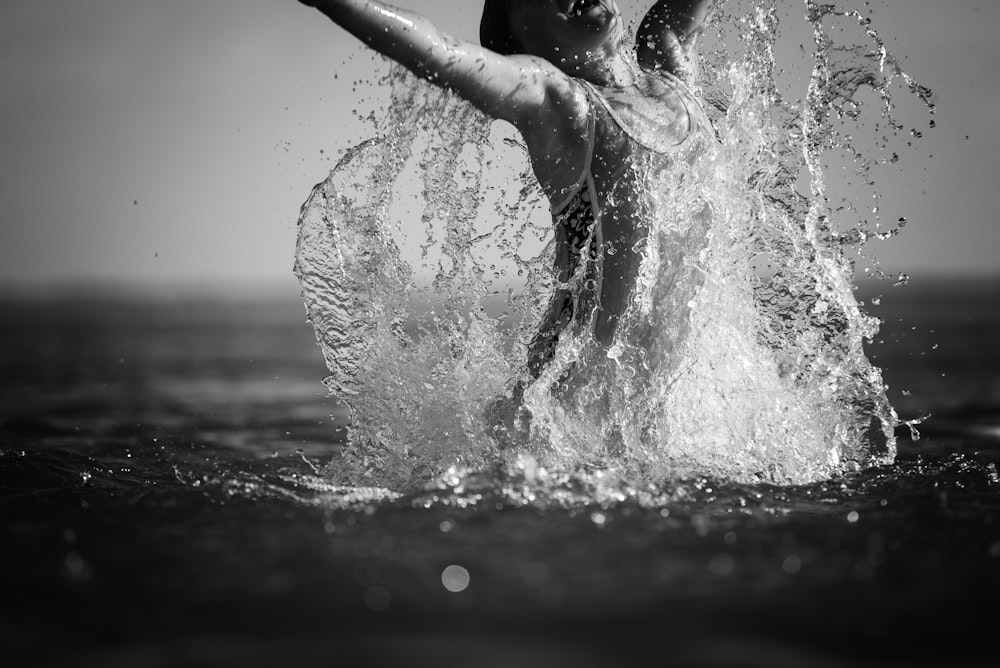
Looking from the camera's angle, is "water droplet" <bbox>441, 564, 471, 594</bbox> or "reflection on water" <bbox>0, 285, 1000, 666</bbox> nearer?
"reflection on water" <bbox>0, 285, 1000, 666</bbox>

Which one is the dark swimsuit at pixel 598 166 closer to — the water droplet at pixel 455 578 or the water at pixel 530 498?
the water at pixel 530 498

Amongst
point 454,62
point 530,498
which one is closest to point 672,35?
point 454,62

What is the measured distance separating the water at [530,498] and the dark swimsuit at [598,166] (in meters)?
0.17

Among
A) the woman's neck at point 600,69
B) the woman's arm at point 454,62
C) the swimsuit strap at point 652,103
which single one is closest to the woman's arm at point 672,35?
the swimsuit strap at point 652,103

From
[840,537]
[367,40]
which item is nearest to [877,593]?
[840,537]

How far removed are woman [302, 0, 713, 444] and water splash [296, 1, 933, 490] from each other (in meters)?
0.08

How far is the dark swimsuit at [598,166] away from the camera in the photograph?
3.22 m

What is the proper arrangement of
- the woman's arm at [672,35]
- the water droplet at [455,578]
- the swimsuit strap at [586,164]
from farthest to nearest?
1. the woman's arm at [672,35]
2. the swimsuit strap at [586,164]
3. the water droplet at [455,578]

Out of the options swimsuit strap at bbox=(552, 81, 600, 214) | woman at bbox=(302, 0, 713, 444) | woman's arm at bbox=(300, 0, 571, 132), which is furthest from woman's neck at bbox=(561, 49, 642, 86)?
woman's arm at bbox=(300, 0, 571, 132)

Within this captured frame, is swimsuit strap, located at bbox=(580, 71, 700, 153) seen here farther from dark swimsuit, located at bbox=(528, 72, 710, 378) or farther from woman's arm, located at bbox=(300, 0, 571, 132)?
woman's arm, located at bbox=(300, 0, 571, 132)

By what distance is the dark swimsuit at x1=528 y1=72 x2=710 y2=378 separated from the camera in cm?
322

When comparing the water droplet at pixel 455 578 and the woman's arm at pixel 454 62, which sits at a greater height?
the woman's arm at pixel 454 62

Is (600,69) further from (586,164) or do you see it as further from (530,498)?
(530,498)

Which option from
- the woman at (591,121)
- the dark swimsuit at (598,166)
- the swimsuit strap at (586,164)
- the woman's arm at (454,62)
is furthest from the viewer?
the dark swimsuit at (598,166)
